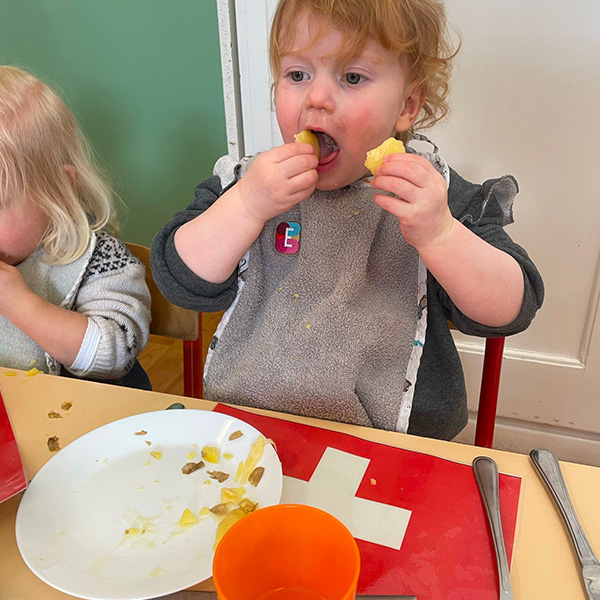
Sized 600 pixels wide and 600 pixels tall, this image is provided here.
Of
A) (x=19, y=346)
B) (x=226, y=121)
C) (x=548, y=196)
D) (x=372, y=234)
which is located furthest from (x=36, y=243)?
(x=548, y=196)

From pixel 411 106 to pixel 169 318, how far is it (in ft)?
1.91

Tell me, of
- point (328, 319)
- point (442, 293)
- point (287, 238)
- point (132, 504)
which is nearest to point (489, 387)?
point (442, 293)

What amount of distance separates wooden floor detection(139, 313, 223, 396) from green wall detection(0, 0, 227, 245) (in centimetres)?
46

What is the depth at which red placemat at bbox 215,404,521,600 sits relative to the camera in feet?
1.88

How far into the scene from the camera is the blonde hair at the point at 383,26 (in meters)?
0.80

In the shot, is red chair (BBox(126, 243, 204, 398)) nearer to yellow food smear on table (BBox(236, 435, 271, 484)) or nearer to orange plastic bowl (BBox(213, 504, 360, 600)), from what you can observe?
yellow food smear on table (BBox(236, 435, 271, 484))

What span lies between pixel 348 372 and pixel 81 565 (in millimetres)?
468

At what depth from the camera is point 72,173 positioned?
45.8 inches

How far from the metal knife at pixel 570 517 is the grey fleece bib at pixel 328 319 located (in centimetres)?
28

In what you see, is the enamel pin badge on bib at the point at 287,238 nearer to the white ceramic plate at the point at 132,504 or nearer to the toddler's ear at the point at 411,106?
the toddler's ear at the point at 411,106

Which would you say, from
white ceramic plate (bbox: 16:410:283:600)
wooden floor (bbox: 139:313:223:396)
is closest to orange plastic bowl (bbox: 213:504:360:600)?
white ceramic plate (bbox: 16:410:283:600)

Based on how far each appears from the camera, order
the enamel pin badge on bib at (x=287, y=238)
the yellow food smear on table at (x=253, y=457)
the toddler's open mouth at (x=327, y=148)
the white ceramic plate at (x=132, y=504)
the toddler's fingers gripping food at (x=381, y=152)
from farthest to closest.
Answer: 1. the enamel pin badge on bib at (x=287, y=238)
2. the toddler's open mouth at (x=327, y=148)
3. the toddler's fingers gripping food at (x=381, y=152)
4. the yellow food smear on table at (x=253, y=457)
5. the white ceramic plate at (x=132, y=504)

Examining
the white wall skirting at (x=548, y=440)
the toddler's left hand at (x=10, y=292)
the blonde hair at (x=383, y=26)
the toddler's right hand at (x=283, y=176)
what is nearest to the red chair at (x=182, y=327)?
the toddler's left hand at (x=10, y=292)

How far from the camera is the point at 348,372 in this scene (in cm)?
93
